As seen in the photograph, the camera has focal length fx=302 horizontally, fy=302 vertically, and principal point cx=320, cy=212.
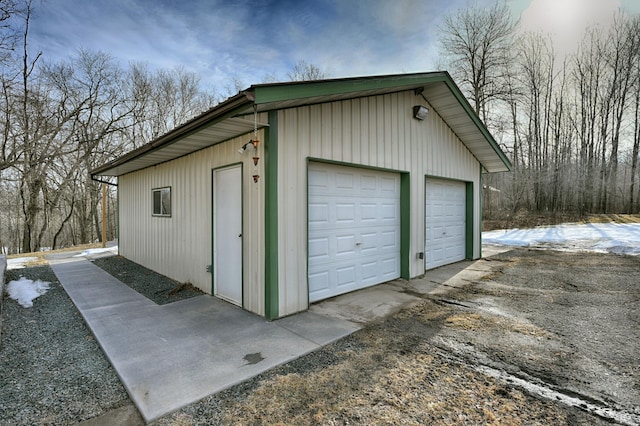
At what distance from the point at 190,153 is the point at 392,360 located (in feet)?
15.4

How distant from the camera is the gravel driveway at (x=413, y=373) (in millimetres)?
2055

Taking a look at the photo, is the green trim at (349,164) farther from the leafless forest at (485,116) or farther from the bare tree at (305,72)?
the bare tree at (305,72)

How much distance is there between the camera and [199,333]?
133 inches

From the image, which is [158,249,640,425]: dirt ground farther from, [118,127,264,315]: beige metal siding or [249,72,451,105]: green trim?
[249,72,451,105]: green trim

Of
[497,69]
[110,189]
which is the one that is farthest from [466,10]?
[110,189]

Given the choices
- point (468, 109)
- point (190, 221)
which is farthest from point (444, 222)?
point (190, 221)

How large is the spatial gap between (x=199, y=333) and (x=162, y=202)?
4062 millimetres

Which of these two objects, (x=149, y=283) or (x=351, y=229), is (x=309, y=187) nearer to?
(x=351, y=229)

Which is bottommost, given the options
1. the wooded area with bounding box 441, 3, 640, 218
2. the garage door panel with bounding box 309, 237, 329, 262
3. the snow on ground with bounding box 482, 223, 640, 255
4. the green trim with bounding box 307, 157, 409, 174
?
the snow on ground with bounding box 482, 223, 640, 255

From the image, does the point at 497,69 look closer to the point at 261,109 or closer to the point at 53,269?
the point at 261,109

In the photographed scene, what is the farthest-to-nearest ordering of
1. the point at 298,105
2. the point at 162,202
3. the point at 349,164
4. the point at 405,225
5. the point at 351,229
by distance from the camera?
the point at 162,202 < the point at 405,225 < the point at 351,229 < the point at 349,164 < the point at 298,105

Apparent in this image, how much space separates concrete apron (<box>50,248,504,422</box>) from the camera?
2.41 metres

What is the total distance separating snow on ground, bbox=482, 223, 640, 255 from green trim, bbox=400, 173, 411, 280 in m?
6.84

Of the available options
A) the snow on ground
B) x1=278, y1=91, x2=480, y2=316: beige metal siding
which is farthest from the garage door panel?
the snow on ground
